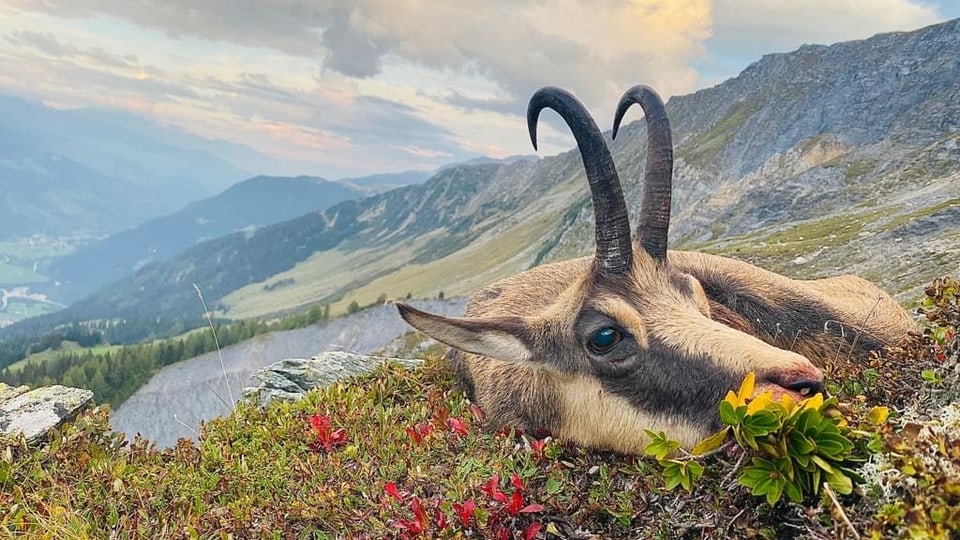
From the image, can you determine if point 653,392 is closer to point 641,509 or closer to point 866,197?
point 641,509

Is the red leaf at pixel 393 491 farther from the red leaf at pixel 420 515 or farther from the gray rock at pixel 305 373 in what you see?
the gray rock at pixel 305 373

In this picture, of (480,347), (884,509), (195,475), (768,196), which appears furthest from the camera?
(768,196)

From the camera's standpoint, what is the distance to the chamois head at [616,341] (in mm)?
6223

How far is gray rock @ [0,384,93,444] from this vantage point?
9305mm

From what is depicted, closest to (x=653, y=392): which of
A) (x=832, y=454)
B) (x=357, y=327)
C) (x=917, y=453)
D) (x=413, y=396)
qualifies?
(x=832, y=454)

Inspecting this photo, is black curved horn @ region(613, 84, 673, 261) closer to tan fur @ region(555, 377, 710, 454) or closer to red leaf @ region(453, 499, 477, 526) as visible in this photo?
tan fur @ region(555, 377, 710, 454)

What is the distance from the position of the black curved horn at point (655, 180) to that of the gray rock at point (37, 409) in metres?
8.76

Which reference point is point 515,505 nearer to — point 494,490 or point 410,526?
point 494,490

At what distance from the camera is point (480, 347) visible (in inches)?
275

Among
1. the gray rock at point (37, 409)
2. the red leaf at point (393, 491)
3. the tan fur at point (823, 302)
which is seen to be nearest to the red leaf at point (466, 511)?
the red leaf at point (393, 491)

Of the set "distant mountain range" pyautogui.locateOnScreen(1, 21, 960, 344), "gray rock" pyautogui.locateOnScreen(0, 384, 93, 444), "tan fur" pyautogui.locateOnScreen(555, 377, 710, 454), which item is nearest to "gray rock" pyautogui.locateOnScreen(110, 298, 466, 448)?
"distant mountain range" pyautogui.locateOnScreen(1, 21, 960, 344)

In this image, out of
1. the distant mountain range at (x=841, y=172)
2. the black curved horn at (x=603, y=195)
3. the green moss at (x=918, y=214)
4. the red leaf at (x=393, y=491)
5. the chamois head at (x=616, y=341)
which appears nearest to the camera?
the chamois head at (x=616, y=341)

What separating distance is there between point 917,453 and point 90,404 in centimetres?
1141

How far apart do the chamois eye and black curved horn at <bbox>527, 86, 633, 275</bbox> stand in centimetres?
74
